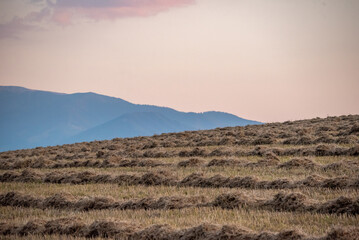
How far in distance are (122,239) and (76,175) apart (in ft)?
30.0

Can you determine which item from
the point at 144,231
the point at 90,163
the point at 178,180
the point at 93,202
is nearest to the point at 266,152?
the point at 178,180

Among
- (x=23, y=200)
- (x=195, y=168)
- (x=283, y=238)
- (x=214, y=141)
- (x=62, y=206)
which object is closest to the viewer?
(x=283, y=238)

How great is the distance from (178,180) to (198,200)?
3.21m

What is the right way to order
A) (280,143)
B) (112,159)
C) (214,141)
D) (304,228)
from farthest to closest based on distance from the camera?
(214,141) < (280,143) < (112,159) < (304,228)

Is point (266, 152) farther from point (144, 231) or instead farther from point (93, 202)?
point (144, 231)

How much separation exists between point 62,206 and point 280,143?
1347 cm

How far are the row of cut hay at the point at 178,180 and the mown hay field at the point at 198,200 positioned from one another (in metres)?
0.03

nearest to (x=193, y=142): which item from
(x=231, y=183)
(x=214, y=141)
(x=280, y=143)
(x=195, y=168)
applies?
(x=214, y=141)

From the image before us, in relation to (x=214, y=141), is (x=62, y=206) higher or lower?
lower

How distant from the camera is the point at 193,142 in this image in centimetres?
2639

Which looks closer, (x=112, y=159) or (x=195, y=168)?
(x=195, y=168)

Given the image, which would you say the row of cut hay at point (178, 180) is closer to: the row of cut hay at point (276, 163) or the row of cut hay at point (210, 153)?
the row of cut hay at point (276, 163)

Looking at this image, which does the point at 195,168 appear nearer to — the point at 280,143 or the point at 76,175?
the point at 76,175

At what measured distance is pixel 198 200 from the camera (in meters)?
11.1
